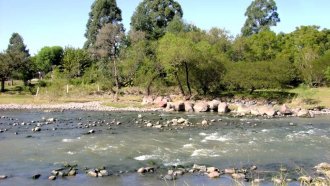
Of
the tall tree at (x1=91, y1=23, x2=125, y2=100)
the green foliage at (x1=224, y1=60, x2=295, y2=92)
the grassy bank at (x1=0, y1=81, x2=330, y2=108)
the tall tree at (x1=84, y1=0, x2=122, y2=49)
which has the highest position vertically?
the tall tree at (x1=84, y1=0, x2=122, y2=49)

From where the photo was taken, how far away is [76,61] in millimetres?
82125

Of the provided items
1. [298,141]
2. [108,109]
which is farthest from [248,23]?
[298,141]

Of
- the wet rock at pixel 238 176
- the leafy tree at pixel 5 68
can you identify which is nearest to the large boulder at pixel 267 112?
the wet rock at pixel 238 176

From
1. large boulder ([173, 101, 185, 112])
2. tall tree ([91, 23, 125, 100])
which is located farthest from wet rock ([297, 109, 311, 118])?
tall tree ([91, 23, 125, 100])

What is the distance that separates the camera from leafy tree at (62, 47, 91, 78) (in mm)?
80875

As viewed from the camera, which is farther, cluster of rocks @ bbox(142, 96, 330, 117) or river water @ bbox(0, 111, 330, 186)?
cluster of rocks @ bbox(142, 96, 330, 117)

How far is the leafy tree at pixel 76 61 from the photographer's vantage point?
3184 inches

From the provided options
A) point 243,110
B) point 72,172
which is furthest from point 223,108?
point 72,172

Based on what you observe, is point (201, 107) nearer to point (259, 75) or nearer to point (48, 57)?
point (259, 75)

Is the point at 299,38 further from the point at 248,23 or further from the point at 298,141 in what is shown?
the point at 298,141

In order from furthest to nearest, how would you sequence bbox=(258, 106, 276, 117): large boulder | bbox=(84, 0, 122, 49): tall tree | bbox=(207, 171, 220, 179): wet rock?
bbox=(84, 0, 122, 49): tall tree, bbox=(258, 106, 276, 117): large boulder, bbox=(207, 171, 220, 179): wet rock

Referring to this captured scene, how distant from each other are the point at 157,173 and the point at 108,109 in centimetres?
2842

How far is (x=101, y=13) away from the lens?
81750 millimetres

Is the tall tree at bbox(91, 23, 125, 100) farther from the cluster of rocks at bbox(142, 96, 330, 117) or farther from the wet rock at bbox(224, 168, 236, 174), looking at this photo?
the wet rock at bbox(224, 168, 236, 174)
